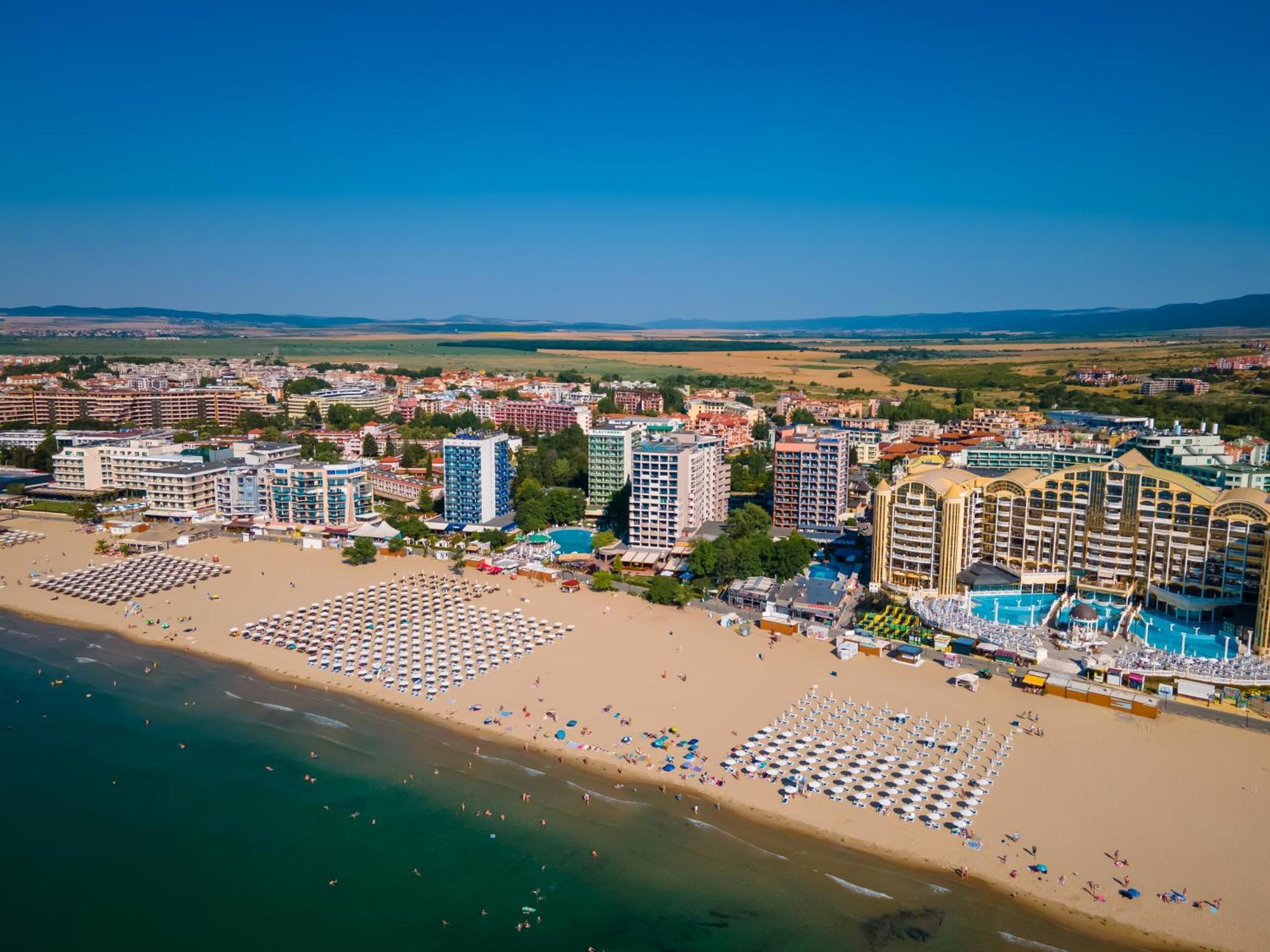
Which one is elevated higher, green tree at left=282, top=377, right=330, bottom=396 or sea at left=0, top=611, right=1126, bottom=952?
green tree at left=282, top=377, right=330, bottom=396

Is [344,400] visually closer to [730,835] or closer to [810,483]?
[810,483]

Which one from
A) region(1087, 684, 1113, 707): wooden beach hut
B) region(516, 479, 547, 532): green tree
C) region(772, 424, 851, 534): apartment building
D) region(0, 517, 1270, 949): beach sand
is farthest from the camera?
region(516, 479, 547, 532): green tree

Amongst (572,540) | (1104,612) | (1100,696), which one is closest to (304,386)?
(572,540)

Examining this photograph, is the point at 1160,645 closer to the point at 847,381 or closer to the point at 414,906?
the point at 414,906

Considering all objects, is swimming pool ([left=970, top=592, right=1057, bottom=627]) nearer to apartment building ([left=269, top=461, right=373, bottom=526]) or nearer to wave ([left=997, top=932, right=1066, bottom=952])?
wave ([left=997, top=932, right=1066, bottom=952])

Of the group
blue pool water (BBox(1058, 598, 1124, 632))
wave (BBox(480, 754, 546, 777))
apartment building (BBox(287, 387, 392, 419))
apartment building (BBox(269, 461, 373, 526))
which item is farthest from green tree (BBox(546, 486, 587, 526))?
apartment building (BBox(287, 387, 392, 419))

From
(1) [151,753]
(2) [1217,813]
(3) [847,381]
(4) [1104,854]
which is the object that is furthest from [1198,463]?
(3) [847,381]
